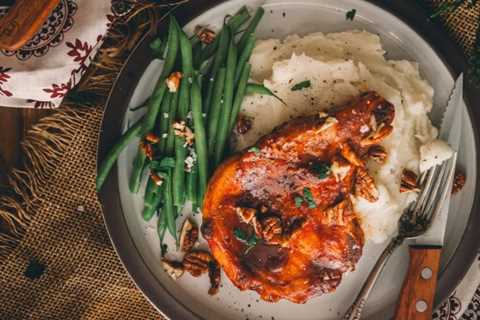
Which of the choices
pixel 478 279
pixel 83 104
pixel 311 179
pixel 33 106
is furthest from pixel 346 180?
pixel 33 106

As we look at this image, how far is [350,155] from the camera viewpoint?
14.0ft

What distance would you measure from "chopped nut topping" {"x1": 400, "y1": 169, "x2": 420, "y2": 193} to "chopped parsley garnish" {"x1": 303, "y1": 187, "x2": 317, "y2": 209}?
74 centimetres

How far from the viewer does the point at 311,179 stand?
4336 mm

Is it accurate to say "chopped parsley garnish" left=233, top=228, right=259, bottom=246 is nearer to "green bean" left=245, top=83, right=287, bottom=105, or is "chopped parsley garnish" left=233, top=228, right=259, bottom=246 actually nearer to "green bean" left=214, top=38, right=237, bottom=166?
"green bean" left=214, top=38, right=237, bottom=166

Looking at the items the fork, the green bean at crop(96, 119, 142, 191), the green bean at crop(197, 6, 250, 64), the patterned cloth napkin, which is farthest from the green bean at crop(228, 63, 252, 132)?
the fork

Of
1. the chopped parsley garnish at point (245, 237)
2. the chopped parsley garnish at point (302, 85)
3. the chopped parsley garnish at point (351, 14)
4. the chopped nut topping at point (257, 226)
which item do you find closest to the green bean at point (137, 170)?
the chopped parsley garnish at point (245, 237)

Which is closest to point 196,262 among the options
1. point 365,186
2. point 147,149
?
point 147,149

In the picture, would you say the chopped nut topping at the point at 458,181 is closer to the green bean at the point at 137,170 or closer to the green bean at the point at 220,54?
the green bean at the point at 220,54

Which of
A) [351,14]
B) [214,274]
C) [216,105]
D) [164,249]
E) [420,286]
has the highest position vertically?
[351,14]

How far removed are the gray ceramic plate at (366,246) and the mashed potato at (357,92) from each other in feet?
0.46

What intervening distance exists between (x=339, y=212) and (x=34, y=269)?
2.55 m

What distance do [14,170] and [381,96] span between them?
9.78 ft

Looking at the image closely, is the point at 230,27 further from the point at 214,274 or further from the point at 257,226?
the point at 214,274

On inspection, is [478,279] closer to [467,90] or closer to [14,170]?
[467,90]
